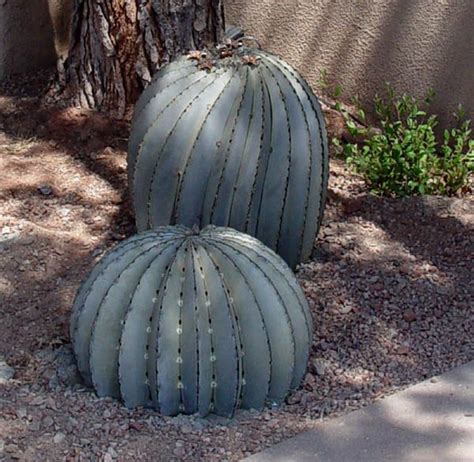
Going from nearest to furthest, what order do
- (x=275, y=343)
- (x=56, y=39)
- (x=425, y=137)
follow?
(x=275, y=343) < (x=425, y=137) < (x=56, y=39)

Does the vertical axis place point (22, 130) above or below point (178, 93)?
below

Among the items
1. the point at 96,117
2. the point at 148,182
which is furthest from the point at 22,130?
the point at 148,182

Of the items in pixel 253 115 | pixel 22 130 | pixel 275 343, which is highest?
pixel 253 115

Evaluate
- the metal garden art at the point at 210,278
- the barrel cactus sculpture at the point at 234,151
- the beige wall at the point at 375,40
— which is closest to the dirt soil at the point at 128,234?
the metal garden art at the point at 210,278

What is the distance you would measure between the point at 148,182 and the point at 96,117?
142 cm

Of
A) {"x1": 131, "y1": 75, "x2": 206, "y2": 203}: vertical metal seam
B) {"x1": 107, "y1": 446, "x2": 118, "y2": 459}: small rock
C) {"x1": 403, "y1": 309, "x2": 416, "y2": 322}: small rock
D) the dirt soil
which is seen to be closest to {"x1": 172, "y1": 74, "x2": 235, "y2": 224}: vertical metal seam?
{"x1": 131, "y1": 75, "x2": 206, "y2": 203}: vertical metal seam

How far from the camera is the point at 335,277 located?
4.53 metres

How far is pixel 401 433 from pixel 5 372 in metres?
1.37

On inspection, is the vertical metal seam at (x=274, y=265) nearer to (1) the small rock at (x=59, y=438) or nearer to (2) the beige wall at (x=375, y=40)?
(1) the small rock at (x=59, y=438)

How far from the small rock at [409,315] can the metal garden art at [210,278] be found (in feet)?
1.98

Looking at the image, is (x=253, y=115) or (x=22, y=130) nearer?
(x=253, y=115)

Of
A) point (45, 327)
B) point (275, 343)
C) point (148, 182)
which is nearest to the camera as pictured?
point (275, 343)

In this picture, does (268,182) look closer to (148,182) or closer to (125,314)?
(148,182)

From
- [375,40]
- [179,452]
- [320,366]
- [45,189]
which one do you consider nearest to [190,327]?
[179,452]
